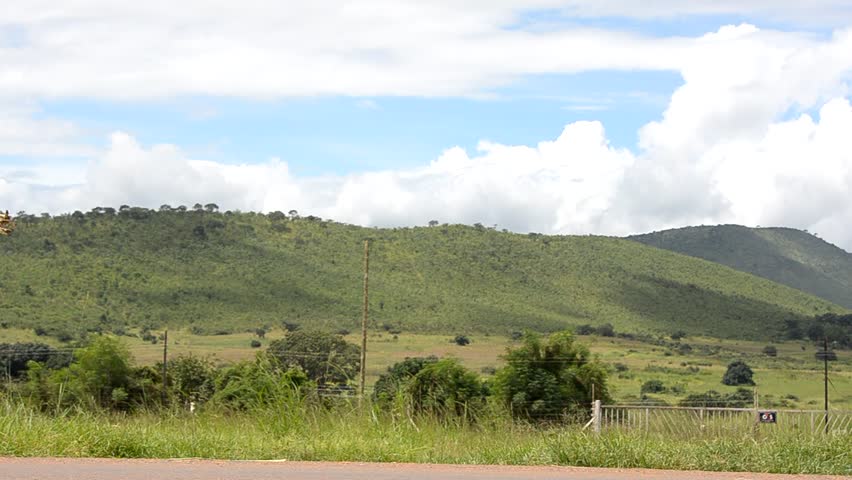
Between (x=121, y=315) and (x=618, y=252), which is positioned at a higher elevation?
(x=618, y=252)

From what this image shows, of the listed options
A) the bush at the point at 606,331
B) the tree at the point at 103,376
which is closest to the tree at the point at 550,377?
the tree at the point at 103,376

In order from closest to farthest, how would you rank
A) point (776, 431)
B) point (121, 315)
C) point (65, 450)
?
point (65, 450), point (776, 431), point (121, 315)

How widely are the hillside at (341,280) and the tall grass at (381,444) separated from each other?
6490 cm

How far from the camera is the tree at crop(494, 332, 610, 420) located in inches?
1502

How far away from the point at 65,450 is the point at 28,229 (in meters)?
95.4

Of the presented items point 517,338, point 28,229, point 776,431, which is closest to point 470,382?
point 776,431

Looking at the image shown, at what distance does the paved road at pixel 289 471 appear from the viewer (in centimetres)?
923

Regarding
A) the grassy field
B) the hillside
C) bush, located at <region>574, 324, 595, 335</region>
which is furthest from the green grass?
the hillside

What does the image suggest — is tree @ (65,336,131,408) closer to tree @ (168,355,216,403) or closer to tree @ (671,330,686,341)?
tree @ (168,355,216,403)

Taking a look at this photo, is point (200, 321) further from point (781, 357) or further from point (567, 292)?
point (781, 357)

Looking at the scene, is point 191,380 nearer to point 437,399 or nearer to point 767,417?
point 437,399

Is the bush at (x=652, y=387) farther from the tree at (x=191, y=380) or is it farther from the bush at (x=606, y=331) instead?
the tree at (x=191, y=380)

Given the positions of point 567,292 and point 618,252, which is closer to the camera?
point 567,292

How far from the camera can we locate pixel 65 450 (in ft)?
34.3
